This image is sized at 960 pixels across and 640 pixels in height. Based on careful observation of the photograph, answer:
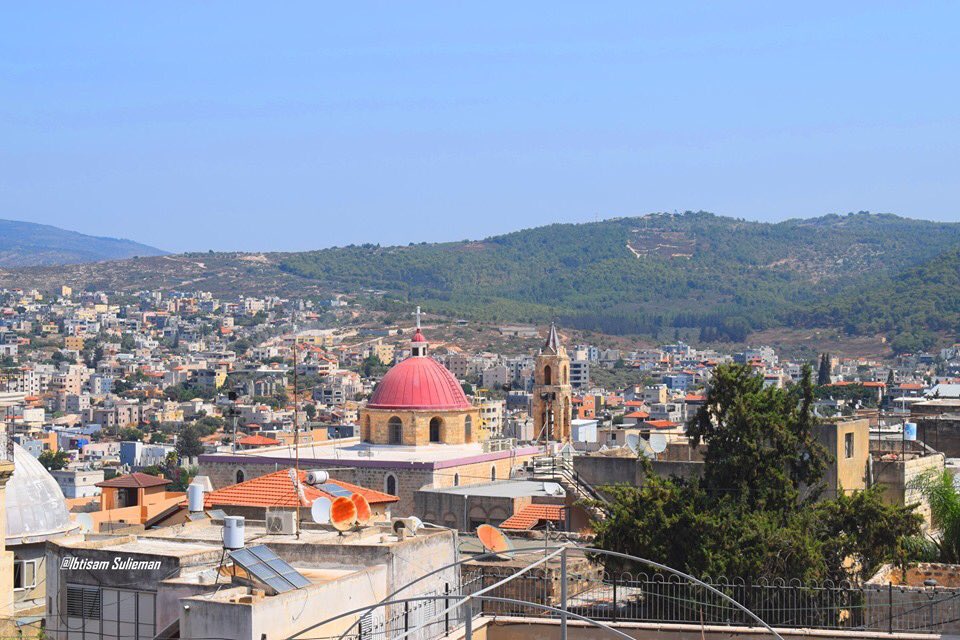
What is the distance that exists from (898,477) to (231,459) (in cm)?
2397

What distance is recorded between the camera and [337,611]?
12352mm

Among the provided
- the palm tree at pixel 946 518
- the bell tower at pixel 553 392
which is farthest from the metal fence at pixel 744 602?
the bell tower at pixel 553 392

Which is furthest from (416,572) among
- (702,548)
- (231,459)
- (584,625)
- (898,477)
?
(231,459)

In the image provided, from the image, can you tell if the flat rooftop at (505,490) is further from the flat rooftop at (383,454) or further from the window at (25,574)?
the window at (25,574)

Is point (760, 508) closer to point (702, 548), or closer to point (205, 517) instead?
point (702, 548)

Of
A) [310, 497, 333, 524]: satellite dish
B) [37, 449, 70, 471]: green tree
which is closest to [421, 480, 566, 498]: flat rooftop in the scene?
[310, 497, 333, 524]: satellite dish

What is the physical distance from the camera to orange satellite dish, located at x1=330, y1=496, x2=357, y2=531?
14.5 m

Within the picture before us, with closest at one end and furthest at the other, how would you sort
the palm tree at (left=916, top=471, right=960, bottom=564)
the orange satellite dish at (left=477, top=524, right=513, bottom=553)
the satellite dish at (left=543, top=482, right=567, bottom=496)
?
the orange satellite dish at (left=477, top=524, right=513, bottom=553), the palm tree at (left=916, top=471, right=960, bottom=564), the satellite dish at (left=543, top=482, right=567, bottom=496)

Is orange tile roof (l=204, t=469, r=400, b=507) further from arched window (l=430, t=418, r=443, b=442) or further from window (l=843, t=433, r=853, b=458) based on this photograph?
arched window (l=430, t=418, r=443, b=442)

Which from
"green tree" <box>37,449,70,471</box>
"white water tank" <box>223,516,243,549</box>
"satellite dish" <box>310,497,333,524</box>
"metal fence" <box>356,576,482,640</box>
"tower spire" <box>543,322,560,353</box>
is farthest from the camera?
"green tree" <box>37,449,70,471</box>

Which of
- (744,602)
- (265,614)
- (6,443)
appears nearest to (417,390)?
(6,443)

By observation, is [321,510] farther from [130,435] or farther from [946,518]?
[130,435]

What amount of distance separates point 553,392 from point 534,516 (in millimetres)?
27248

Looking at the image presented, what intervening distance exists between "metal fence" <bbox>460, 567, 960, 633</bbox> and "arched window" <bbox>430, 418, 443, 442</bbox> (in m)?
24.8
